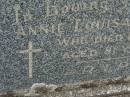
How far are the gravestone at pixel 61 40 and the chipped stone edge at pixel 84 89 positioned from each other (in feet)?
0.16

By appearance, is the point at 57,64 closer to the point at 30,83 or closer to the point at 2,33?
the point at 30,83

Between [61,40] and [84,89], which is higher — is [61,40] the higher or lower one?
the higher one

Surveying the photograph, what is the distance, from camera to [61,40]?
2650mm

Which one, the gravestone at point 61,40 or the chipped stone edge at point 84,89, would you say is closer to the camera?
the gravestone at point 61,40

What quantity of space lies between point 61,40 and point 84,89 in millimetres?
504

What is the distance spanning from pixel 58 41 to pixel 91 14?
0.30 m

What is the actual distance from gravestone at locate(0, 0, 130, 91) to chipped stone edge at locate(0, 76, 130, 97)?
48 millimetres

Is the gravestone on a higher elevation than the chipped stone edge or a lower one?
higher

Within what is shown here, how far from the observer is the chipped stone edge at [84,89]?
2806 mm

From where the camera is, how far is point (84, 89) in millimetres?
2928

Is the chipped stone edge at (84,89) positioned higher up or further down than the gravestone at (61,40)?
further down

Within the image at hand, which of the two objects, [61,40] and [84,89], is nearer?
[61,40]

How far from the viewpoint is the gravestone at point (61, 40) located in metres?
2.49

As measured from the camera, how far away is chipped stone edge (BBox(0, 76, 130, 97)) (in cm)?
281
